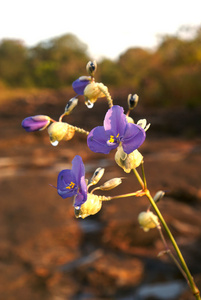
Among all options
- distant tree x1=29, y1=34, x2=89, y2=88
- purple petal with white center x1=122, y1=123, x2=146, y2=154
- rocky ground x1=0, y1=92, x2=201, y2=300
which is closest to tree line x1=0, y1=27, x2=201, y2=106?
distant tree x1=29, y1=34, x2=89, y2=88

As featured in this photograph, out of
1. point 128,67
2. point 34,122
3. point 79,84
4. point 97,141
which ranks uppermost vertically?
point 128,67

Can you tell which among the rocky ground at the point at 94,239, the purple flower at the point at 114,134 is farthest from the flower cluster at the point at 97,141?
the rocky ground at the point at 94,239

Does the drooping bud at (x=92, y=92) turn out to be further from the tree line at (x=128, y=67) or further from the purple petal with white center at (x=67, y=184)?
the tree line at (x=128, y=67)

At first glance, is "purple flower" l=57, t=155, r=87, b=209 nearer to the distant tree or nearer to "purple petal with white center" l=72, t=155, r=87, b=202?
"purple petal with white center" l=72, t=155, r=87, b=202

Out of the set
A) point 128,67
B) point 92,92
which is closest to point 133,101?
point 92,92

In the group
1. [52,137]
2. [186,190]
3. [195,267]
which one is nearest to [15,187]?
[186,190]

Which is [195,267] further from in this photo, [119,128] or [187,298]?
[119,128]

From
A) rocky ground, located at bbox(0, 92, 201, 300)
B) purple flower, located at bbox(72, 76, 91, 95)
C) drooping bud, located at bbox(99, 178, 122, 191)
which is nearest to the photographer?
drooping bud, located at bbox(99, 178, 122, 191)

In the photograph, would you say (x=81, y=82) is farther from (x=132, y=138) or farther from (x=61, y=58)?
(x=61, y=58)
